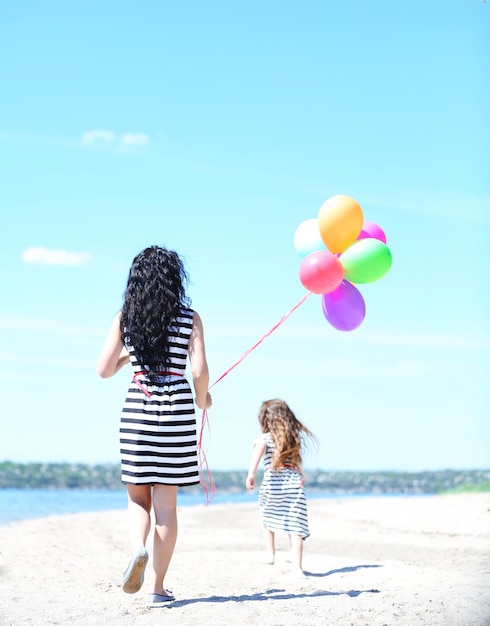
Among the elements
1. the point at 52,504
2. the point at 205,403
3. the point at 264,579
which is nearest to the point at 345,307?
the point at 205,403

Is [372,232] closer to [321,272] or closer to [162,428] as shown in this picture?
[321,272]

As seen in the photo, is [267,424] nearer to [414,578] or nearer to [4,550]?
[414,578]

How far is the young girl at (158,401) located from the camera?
4.73 meters

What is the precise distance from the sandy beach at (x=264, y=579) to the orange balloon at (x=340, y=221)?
254 cm

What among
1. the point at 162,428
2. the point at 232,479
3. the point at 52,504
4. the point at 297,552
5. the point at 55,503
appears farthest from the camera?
the point at 232,479

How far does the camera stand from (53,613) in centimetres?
454

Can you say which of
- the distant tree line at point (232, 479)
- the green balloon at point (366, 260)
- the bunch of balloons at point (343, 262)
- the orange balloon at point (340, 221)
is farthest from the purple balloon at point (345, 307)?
the distant tree line at point (232, 479)

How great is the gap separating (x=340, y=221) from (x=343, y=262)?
0.31 m

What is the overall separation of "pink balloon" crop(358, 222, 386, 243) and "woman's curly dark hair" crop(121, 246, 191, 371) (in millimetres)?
1879

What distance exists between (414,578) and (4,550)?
4041 mm

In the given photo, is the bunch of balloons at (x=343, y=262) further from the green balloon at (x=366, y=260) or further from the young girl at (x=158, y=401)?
the young girl at (x=158, y=401)

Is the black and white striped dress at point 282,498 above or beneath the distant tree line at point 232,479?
beneath

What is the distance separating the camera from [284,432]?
7.50 meters

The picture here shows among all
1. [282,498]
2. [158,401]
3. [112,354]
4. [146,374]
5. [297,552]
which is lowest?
[297,552]
